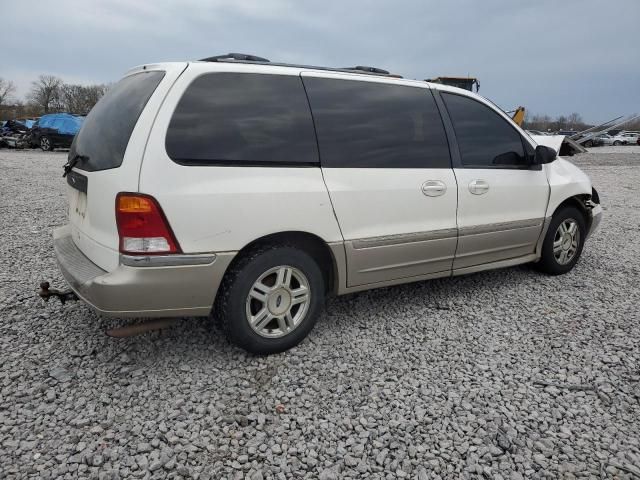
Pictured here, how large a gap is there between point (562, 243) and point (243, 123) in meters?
3.41

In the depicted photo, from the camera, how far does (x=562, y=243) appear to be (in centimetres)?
454

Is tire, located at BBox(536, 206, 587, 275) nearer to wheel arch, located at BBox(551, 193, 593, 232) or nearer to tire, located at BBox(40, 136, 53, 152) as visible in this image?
wheel arch, located at BBox(551, 193, 593, 232)

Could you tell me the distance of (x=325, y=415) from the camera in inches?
96.3

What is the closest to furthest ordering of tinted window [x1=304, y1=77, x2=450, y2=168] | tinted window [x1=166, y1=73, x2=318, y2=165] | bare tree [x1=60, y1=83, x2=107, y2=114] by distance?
tinted window [x1=166, y1=73, x2=318, y2=165]
tinted window [x1=304, y1=77, x2=450, y2=168]
bare tree [x1=60, y1=83, x2=107, y2=114]

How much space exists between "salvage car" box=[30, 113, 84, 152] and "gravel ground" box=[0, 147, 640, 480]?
70.6 ft

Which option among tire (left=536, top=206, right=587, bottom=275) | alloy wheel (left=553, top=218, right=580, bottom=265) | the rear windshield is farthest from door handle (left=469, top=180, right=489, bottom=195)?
the rear windshield

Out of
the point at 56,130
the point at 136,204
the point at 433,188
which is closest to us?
A: the point at 136,204

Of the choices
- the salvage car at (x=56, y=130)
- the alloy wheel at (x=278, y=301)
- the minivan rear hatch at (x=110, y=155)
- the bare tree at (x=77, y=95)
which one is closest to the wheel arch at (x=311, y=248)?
the alloy wheel at (x=278, y=301)

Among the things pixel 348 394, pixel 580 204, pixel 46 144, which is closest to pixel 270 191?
pixel 348 394

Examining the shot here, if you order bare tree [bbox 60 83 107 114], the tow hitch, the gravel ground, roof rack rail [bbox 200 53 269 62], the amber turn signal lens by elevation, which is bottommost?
the gravel ground

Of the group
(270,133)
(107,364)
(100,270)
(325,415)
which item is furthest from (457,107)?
(107,364)

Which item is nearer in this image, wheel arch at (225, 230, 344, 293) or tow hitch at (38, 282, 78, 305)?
wheel arch at (225, 230, 344, 293)

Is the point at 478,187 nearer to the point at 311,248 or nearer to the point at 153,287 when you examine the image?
the point at 311,248

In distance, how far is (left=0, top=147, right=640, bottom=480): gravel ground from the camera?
2129mm
